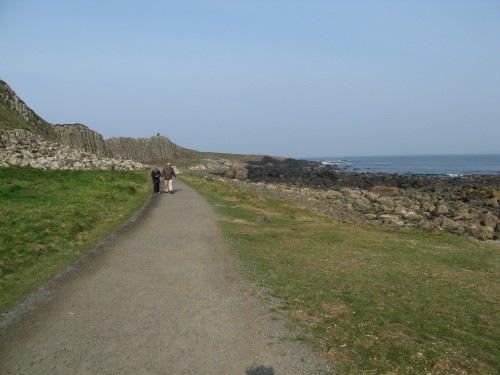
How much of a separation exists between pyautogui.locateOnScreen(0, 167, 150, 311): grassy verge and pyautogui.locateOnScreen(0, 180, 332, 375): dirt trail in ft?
3.13

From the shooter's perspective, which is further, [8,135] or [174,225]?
[8,135]

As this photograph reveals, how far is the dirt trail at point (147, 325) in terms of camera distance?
650cm

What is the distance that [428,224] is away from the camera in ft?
93.4

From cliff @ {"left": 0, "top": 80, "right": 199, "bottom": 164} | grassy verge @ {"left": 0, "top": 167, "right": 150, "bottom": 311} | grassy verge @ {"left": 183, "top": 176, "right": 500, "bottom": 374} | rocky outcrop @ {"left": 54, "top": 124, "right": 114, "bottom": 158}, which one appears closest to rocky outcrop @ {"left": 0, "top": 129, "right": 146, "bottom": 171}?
grassy verge @ {"left": 0, "top": 167, "right": 150, "bottom": 311}

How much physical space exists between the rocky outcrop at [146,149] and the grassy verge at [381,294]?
51921mm

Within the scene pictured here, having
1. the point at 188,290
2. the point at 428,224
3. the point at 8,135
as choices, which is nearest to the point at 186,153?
the point at 8,135

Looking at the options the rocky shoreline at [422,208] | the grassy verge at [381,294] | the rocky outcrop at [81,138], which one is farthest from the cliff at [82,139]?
the grassy verge at [381,294]

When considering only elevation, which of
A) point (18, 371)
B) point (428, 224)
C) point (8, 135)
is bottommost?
point (428, 224)

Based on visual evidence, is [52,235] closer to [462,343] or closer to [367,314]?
[367,314]

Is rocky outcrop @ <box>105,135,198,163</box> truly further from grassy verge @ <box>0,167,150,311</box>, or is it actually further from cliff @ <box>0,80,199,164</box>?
grassy verge @ <box>0,167,150,311</box>

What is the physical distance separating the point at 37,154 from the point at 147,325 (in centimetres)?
2898

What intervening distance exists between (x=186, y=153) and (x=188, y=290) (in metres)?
74.0

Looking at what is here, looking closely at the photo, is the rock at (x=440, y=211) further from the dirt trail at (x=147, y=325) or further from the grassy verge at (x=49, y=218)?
the dirt trail at (x=147, y=325)

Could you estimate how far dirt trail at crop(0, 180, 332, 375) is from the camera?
6.50 meters
